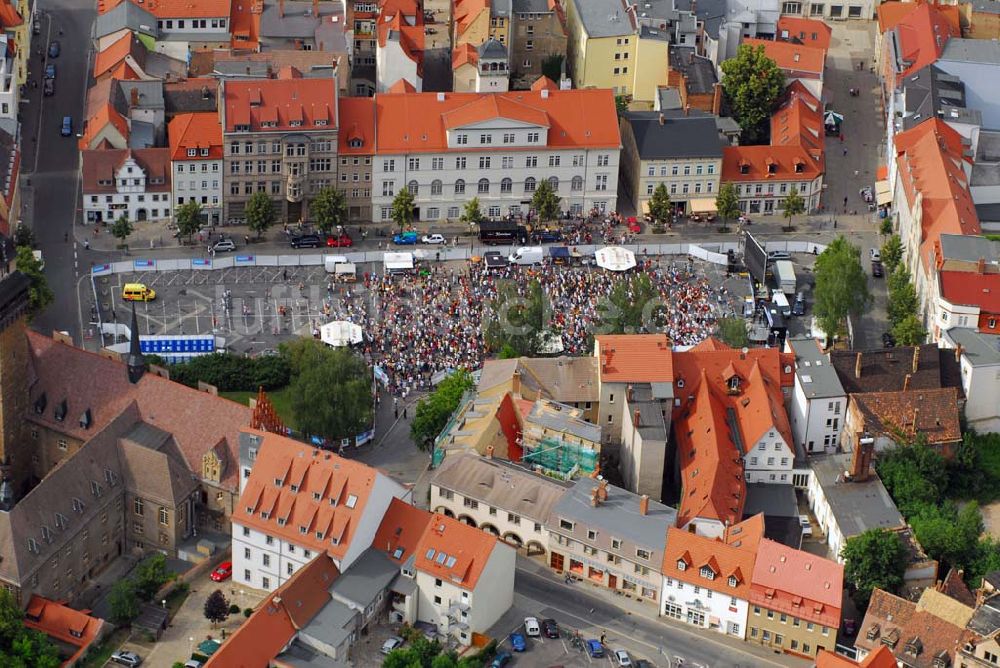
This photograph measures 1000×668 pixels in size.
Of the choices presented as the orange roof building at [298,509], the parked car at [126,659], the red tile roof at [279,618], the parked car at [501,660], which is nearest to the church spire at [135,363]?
the orange roof building at [298,509]

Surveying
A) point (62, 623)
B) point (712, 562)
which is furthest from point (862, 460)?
point (62, 623)

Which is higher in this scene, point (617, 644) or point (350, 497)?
point (350, 497)

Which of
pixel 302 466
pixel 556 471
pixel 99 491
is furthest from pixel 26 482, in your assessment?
pixel 556 471

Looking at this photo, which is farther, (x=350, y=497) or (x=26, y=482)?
(x=26, y=482)

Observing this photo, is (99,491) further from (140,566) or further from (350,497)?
(350,497)

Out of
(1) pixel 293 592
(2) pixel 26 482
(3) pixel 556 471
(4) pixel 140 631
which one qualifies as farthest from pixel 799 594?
(2) pixel 26 482
